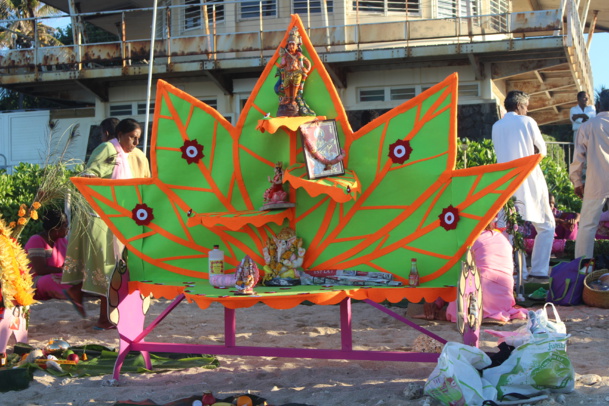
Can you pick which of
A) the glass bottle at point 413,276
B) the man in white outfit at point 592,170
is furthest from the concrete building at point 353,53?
the glass bottle at point 413,276

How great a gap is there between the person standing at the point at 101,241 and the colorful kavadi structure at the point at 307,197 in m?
1.06

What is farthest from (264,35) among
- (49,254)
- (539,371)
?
(539,371)

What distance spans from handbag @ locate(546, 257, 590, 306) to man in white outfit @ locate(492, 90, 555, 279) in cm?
53

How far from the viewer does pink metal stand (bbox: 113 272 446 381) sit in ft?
13.5

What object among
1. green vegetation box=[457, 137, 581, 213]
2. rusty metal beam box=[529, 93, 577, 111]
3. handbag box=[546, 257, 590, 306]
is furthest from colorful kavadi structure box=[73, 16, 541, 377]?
rusty metal beam box=[529, 93, 577, 111]

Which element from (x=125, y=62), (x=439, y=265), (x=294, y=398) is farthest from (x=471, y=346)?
(x=125, y=62)

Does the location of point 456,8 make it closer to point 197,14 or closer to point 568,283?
point 197,14

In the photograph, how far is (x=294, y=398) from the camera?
3.92 metres

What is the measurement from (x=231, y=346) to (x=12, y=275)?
1.51 metres

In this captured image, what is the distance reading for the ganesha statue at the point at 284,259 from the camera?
4.59 m

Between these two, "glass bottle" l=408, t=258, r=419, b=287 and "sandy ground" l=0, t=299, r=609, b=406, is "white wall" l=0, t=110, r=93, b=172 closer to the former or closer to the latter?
"sandy ground" l=0, t=299, r=609, b=406

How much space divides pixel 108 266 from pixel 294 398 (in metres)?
2.70

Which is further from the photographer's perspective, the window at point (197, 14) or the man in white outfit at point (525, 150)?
the window at point (197, 14)

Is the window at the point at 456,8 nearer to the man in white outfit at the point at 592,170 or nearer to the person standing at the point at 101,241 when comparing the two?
Answer: the man in white outfit at the point at 592,170
